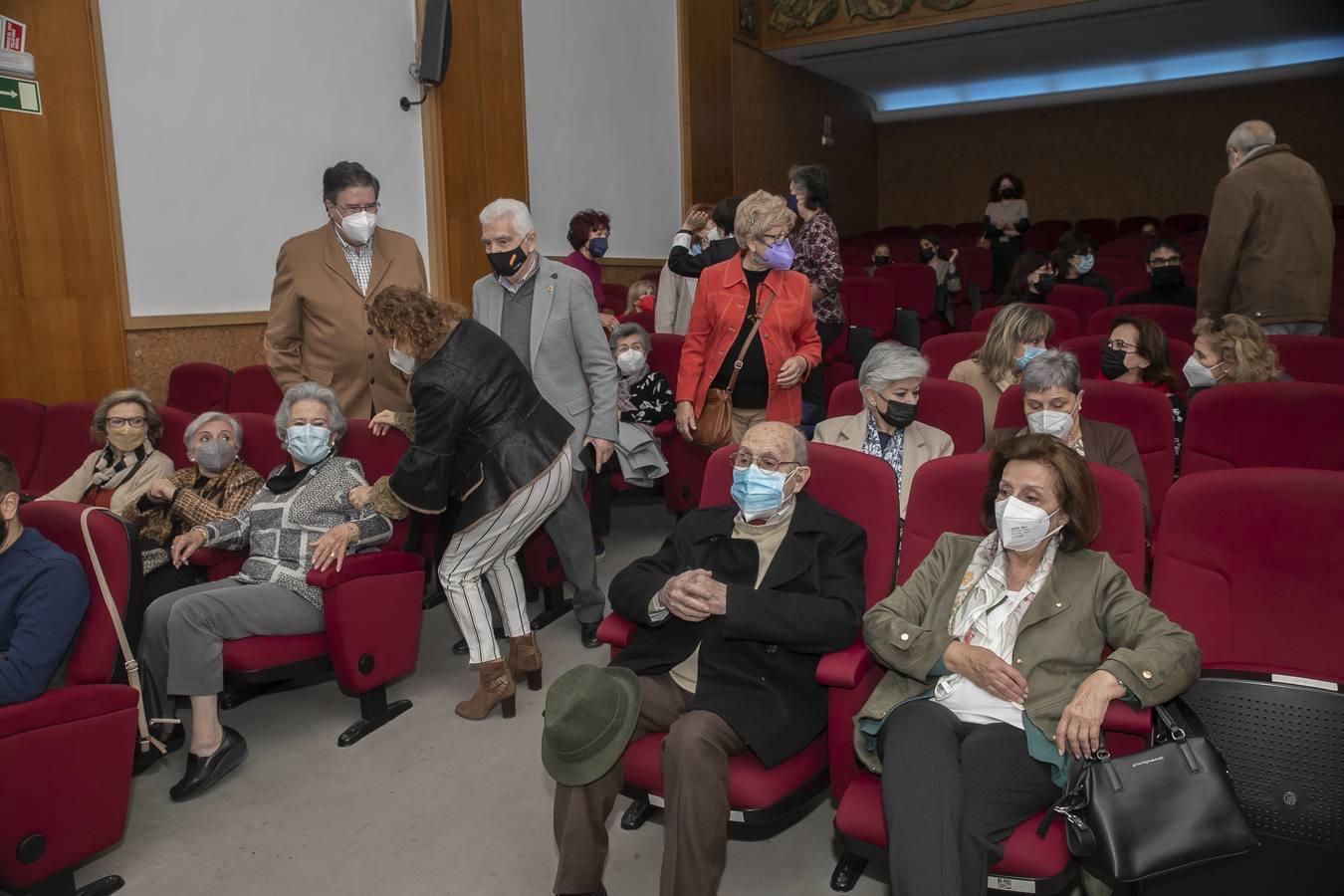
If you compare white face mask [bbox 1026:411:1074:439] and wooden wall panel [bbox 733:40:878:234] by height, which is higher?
wooden wall panel [bbox 733:40:878:234]

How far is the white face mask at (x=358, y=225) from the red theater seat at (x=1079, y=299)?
359 centimetres

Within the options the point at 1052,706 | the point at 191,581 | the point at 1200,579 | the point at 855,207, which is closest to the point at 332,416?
the point at 191,581

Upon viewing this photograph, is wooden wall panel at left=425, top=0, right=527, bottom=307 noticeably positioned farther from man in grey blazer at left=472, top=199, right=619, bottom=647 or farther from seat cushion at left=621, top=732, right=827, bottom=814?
seat cushion at left=621, top=732, right=827, bottom=814

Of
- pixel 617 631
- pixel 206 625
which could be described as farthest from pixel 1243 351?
pixel 206 625

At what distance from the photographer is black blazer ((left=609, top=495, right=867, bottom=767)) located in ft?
6.72

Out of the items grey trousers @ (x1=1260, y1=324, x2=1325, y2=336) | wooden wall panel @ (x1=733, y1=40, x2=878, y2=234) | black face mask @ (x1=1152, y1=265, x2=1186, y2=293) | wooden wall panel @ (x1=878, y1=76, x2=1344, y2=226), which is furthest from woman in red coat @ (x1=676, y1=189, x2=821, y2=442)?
wooden wall panel @ (x1=878, y1=76, x2=1344, y2=226)

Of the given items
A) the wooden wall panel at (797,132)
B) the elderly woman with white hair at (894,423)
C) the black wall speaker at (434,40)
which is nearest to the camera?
the elderly woman with white hair at (894,423)

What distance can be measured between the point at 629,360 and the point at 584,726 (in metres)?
2.69

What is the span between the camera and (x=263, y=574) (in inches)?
115

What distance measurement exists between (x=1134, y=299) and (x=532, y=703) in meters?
3.79

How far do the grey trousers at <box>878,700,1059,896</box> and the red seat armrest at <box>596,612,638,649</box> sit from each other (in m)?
0.65

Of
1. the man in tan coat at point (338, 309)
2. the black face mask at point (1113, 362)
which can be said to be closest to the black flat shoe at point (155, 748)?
the man in tan coat at point (338, 309)

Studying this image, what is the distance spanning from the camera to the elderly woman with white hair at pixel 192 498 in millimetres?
3117

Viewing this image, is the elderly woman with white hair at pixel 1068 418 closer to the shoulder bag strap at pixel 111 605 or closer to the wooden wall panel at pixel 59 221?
the shoulder bag strap at pixel 111 605
